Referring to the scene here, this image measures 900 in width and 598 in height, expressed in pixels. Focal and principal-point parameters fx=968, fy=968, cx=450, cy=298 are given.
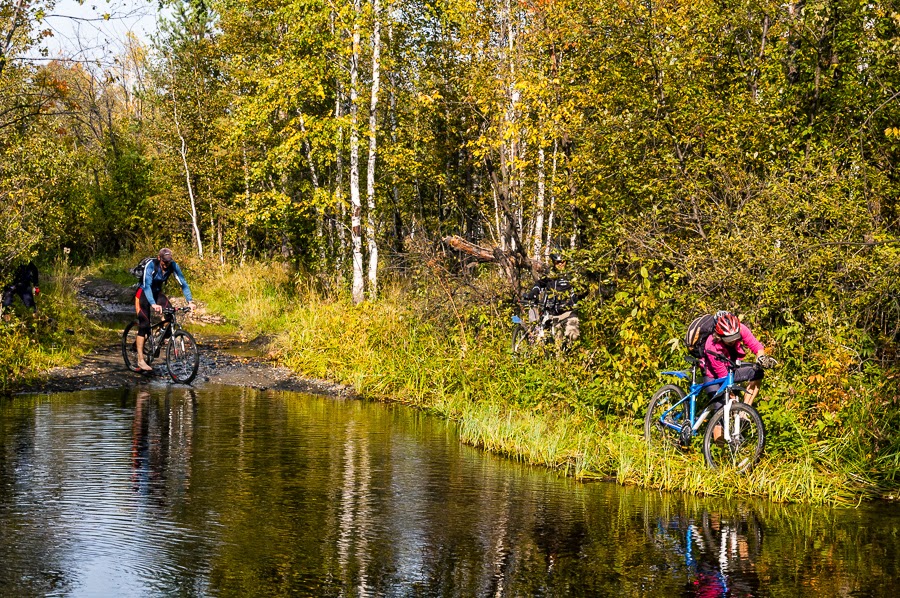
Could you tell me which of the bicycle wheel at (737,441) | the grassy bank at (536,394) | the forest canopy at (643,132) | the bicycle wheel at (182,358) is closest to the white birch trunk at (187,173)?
the forest canopy at (643,132)

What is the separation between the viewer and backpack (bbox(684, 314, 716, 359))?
433 inches

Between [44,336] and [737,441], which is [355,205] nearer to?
[44,336]

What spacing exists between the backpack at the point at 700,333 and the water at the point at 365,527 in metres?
1.83

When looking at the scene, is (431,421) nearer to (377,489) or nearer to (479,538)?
(377,489)

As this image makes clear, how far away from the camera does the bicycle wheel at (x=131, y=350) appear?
1853 centimetres

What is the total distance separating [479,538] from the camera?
826cm

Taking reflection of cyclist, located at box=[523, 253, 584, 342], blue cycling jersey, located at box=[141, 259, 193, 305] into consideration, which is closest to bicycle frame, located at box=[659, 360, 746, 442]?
reflection of cyclist, located at box=[523, 253, 584, 342]

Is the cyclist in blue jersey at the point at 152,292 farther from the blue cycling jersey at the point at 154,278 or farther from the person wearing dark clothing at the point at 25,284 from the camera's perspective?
the person wearing dark clothing at the point at 25,284

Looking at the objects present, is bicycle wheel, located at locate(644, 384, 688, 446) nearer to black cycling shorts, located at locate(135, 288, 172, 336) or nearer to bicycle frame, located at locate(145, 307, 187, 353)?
bicycle frame, located at locate(145, 307, 187, 353)

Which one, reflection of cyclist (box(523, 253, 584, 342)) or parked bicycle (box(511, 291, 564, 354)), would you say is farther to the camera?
reflection of cyclist (box(523, 253, 584, 342))

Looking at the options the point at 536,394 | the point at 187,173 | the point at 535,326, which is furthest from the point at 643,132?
the point at 187,173

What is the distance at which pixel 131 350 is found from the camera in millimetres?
19312

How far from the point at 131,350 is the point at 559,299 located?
863cm

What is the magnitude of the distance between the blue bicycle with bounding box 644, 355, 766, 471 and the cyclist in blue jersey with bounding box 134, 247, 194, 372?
360 inches
